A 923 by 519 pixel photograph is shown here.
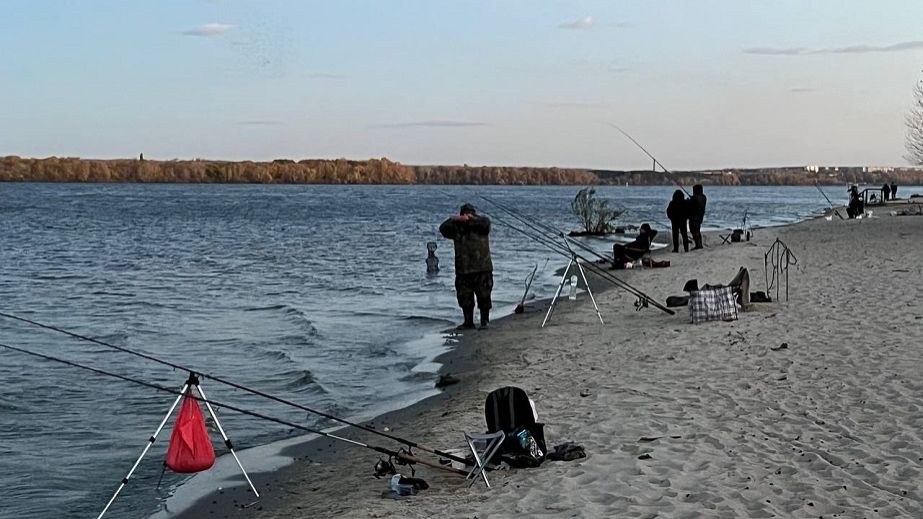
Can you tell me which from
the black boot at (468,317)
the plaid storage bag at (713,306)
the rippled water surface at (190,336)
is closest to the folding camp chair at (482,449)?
the rippled water surface at (190,336)

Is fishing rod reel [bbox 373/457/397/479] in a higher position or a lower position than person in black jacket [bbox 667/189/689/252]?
lower

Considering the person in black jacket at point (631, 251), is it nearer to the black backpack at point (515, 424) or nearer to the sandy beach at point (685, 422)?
the sandy beach at point (685, 422)

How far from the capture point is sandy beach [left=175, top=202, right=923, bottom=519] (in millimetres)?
6086

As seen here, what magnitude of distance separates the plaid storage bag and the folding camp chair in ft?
19.6

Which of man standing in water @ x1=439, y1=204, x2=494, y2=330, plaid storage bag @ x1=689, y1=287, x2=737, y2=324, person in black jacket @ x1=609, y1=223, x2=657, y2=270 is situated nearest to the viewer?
plaid storage bag @ x1=689, y1=287, x2=737, y2=324

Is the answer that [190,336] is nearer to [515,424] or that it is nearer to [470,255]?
[470,255]

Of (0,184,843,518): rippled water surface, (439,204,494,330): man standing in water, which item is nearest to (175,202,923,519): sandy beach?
(439,204,494,330): man standing in water

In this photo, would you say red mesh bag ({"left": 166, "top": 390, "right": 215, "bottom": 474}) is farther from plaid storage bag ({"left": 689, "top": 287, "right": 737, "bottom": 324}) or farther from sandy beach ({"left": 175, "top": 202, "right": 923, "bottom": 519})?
plaid storage bag ({"left": 689, "top": 287, "right": 737, "bottom": 324})

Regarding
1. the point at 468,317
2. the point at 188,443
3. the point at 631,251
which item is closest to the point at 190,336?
the point at 468,317

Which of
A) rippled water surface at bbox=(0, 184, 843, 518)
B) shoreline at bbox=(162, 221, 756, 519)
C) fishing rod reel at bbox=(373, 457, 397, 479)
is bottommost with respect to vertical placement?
rippled water surface at bbox=(0, 184, 843, 518)

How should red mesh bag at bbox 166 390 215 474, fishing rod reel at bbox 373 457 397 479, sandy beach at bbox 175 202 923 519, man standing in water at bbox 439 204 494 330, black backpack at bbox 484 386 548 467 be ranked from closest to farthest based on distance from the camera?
1. sandy beach at bbox 175 202 923 519
2. red mesh bag at bbox 166 390 215 474
3. black backpack at bbox 484 386 548 467
4. fishing rod reel at bbox 373 457 397 479
5. man standing in water at bbox 439 204 494 330

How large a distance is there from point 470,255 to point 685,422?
6.49 m

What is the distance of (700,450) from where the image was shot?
6953 millimetres

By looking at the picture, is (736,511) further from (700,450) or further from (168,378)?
(168,378)
